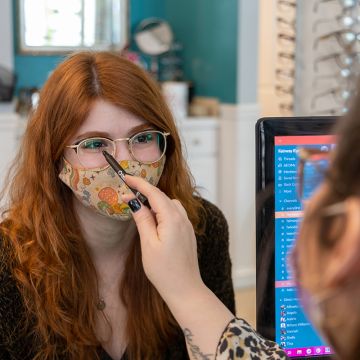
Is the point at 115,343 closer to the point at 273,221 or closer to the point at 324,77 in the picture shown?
the point at 273,221

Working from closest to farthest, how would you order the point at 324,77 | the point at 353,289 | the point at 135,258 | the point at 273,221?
the point at 353,289 → the point at 273,221 → the point at 135,258 → the point at 324,77

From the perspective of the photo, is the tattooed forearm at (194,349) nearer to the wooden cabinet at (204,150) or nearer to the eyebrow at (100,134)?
the eyebrow at (100,134)

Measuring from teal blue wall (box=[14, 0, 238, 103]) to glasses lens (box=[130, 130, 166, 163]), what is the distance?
224cm

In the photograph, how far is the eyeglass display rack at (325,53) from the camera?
286cm

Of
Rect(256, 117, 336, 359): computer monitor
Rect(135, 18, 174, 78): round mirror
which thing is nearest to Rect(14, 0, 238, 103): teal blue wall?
Rect(135, 18, 174, 78): round mirror

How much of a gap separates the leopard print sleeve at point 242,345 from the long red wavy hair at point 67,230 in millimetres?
558

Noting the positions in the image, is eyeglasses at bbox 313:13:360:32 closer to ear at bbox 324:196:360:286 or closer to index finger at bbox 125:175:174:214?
index finger at bbox 125:175:174:214

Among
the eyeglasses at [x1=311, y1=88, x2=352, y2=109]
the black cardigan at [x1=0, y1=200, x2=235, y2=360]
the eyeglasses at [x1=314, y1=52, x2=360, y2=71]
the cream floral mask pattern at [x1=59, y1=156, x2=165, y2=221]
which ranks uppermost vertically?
the eyeglasses at [x1=314, y1=52, x2=360, y2=71]

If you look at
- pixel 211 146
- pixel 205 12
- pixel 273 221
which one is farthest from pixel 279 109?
pixel 273 221

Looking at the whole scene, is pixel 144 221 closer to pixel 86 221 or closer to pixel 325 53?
pixel 86 221

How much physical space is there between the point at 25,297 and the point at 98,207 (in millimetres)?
218

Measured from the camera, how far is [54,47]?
376cm

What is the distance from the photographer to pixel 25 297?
1.24m

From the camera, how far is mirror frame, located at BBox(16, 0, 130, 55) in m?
3.67
